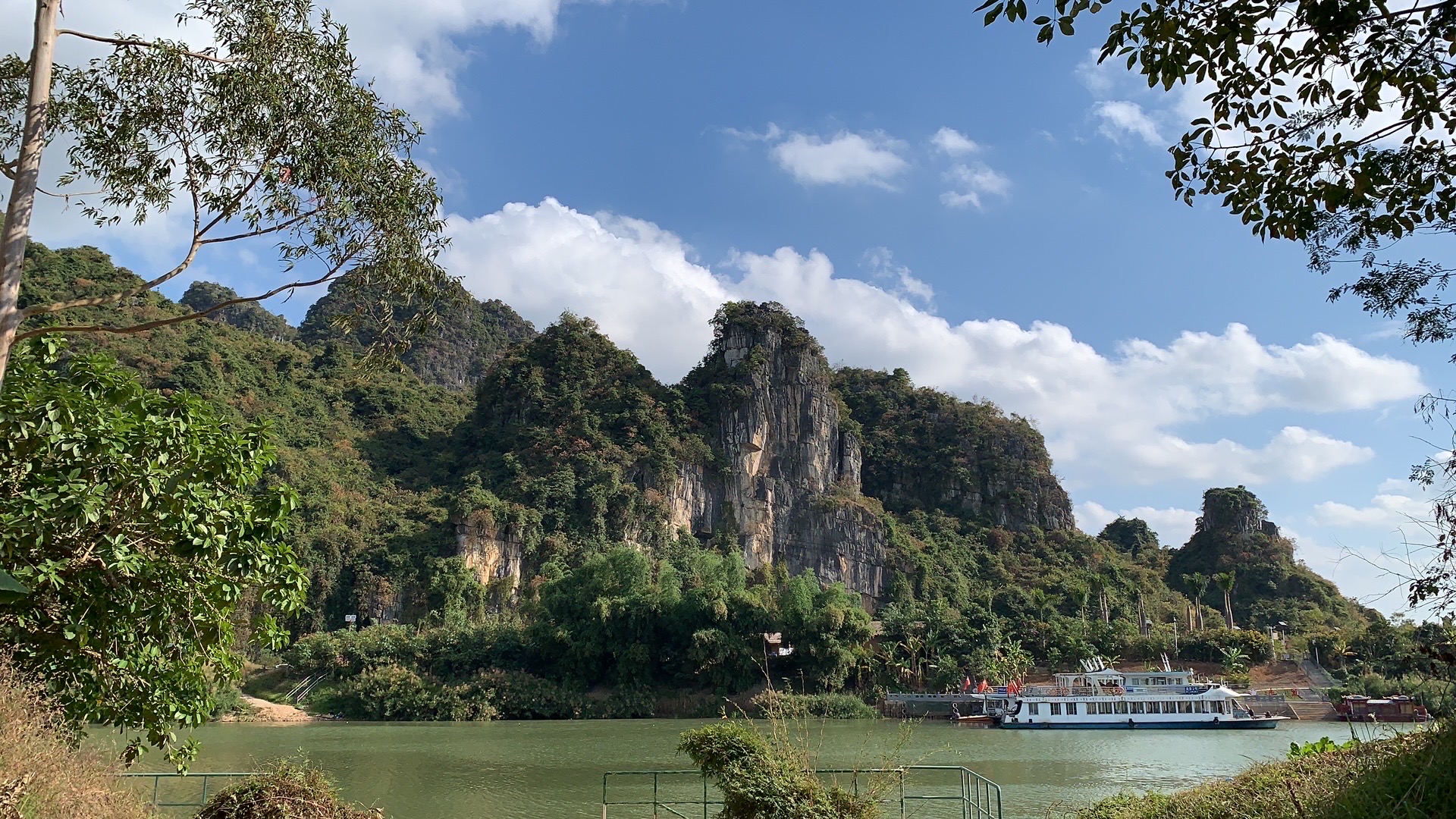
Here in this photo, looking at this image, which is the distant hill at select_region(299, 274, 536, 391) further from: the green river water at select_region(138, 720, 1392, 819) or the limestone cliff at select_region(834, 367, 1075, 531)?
the green river water at select_region(138, 720, 1392, 819)

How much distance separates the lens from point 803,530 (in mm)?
70562

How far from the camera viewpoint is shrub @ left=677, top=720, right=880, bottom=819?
8.18m

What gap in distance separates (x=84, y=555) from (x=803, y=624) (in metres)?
40.7

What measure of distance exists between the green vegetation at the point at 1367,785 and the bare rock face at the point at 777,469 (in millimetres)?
59829

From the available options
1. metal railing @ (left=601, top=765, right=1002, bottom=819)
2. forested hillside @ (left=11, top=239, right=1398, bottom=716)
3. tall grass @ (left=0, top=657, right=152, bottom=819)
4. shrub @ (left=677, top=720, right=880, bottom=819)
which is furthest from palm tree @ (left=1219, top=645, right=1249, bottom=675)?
tall grass @ (left=0, top=657, right=152, bottom=819)

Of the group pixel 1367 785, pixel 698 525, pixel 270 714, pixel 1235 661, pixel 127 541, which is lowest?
pixel 270 714

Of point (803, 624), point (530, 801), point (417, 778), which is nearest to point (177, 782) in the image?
point (417, 778)

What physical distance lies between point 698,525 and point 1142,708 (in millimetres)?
35471

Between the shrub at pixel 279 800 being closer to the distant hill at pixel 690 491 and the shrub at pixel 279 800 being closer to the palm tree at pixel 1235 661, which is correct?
the distant hill at pixel 690 491

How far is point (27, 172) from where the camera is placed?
21.2 ft

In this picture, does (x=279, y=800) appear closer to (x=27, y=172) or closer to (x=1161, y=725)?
(x=27, y=172)

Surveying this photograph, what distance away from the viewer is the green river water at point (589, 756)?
59.9ft

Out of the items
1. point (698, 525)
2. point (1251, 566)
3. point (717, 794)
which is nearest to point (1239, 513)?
point (1251, 566)

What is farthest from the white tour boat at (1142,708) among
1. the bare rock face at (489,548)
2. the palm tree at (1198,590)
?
the bare rock face at (489,548)
